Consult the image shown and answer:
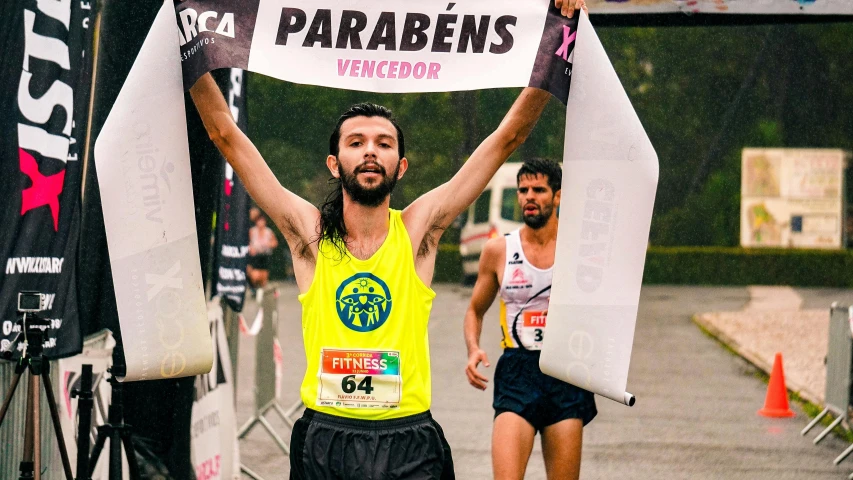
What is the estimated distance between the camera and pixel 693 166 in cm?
4069

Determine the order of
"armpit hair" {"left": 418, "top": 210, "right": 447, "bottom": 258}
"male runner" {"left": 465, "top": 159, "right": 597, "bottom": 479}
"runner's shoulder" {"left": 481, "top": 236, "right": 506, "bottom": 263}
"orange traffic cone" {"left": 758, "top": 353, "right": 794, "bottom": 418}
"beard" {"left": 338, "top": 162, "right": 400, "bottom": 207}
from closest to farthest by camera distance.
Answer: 1. "beard" {"left": 338, "top": 162, "right": 400, "bottom": 207}
2. "armpit hair" {"left": 418, "top": 210, "right": 447, "bottom": 258}
3. "male runner" {"left": 465, "top": 159, "right": 597, "bottom": 479}
4. "runner's shoulder" {"left": 481, "top": 236, "right": 506, "bottom": 263}
5. "orange traffic cone" {"left": 758, "top": 353, "right": 794, "bottom": 418}

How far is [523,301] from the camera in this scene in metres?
5.99

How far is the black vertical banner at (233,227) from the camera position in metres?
7.24

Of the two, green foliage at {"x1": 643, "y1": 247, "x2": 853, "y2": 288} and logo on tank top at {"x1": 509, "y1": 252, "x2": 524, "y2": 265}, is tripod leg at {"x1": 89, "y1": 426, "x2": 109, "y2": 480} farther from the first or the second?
green foliage at {"x1": 643, "y1": 247, "x2": 853, "y2": 288}

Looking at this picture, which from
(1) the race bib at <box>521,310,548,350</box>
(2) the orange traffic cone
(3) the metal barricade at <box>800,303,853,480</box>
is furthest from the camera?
(2) the orange traffic cone

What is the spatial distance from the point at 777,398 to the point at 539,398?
21.5 feet

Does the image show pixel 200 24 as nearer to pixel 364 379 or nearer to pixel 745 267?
pixel 364 379

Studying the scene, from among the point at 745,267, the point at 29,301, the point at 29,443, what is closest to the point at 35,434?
the point at 29,443

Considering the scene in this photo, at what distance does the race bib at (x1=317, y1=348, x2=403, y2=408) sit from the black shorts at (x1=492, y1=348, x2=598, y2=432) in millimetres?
2023

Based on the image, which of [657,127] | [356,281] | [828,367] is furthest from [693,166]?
[356,281]

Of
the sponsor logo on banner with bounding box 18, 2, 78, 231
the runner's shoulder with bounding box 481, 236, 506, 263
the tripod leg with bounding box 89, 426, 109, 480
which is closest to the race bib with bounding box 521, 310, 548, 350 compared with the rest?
the runner's shoulder with bounding box 481, 236, 506, 263

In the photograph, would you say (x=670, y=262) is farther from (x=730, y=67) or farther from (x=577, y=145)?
(x=577, y=145)

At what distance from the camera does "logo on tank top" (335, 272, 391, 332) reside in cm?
383

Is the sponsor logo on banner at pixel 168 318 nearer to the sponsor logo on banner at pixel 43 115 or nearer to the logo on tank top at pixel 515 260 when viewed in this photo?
the sponsor logo on banner at pixel 43 115
